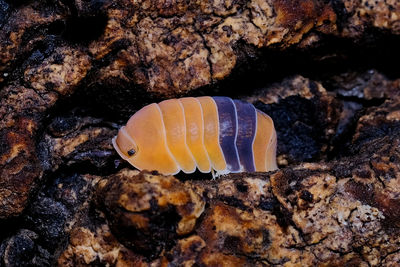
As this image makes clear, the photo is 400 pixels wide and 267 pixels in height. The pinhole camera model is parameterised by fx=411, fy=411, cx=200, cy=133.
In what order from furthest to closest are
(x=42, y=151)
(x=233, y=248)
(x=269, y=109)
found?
(x=269, y=109), (x=42, y=151), (x=233, y=248)

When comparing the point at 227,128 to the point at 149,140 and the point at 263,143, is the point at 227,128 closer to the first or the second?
the point at 263,143

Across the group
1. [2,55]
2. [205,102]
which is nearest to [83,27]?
[2,55]

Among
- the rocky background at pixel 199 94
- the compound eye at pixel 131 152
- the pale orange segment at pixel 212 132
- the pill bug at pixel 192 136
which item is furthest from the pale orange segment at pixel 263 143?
the compound eye at pixel 131 152

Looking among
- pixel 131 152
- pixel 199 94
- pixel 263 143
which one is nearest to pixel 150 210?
pixel 131 152

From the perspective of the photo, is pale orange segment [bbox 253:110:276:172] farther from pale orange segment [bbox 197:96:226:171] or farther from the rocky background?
pale orange segment [bbox 197:96:226:171]

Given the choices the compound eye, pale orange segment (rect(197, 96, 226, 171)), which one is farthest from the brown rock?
pale orange segment (rect(197, 96, 226, 171))

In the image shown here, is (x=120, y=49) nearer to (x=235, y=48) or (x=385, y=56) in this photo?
(x=235, y=48)
